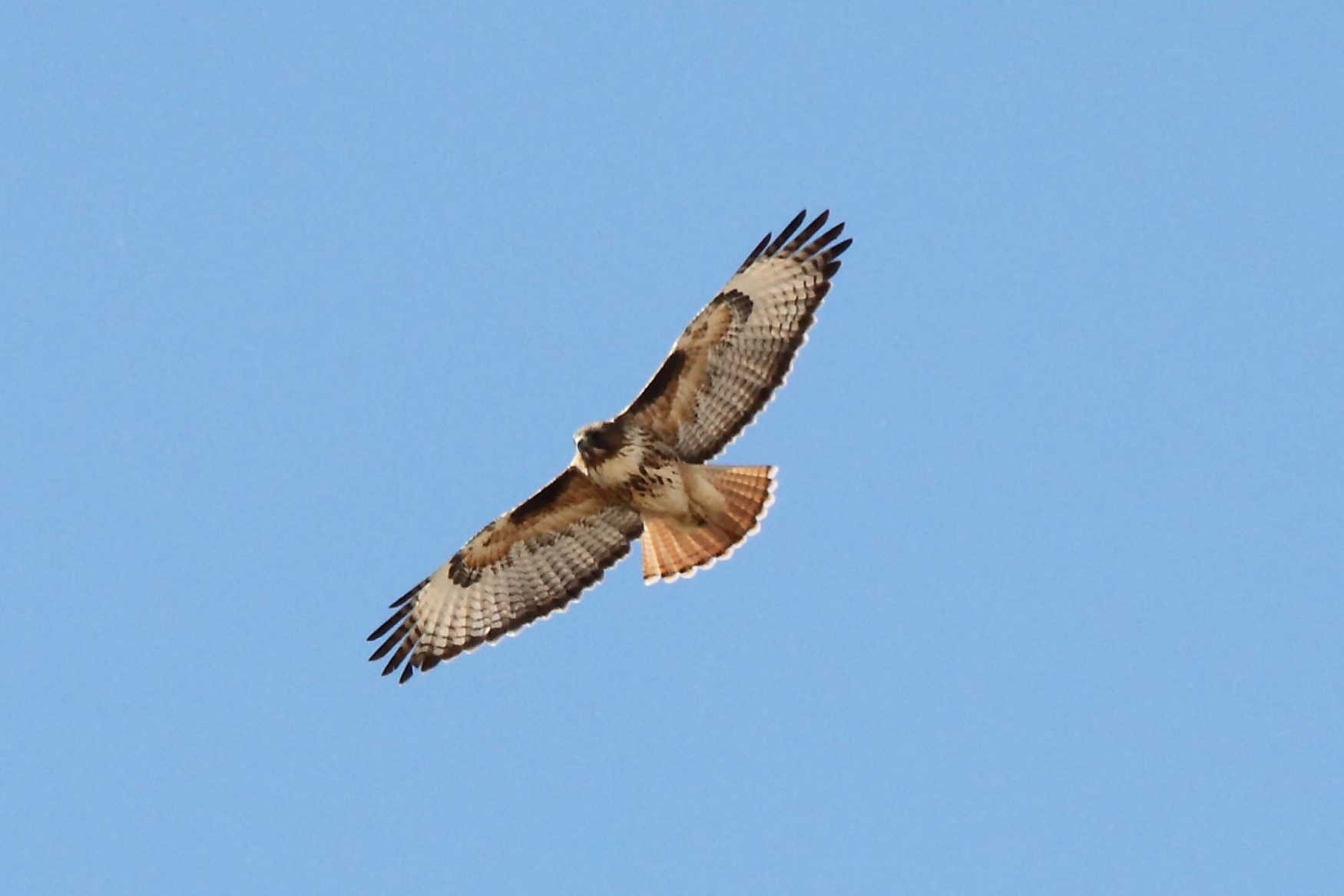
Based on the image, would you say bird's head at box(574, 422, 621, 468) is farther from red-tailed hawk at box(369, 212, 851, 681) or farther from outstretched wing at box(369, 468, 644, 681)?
outstretched wing at box(369, 468, 644, 681)

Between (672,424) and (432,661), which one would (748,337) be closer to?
(672,424)

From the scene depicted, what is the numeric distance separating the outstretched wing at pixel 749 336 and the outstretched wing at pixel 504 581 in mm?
1054

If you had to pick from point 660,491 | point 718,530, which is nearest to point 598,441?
point 660,491

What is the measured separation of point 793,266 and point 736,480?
155 cm

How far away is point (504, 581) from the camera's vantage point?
14914 millimetres

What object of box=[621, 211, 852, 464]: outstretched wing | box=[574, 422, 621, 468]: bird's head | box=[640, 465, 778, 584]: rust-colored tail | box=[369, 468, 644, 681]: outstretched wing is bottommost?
box=[369, 468, 644, 681]: outstretched wing

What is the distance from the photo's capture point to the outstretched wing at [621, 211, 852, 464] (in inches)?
553

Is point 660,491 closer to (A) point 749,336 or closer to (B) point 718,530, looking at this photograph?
(B) point 718,530

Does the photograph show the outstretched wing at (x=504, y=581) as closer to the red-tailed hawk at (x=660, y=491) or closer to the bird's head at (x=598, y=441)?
the red-tailed hawk at (x=660, y=491)

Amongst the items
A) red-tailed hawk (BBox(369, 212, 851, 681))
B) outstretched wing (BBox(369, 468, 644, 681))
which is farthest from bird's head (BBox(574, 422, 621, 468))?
outstretched wing (BBox(369, 468, 644, 681))

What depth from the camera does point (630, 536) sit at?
14812 mm

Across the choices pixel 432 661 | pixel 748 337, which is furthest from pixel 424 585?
pixel 748 337

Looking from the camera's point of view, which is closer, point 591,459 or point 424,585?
point 591,459

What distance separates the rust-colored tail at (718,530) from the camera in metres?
14.5
